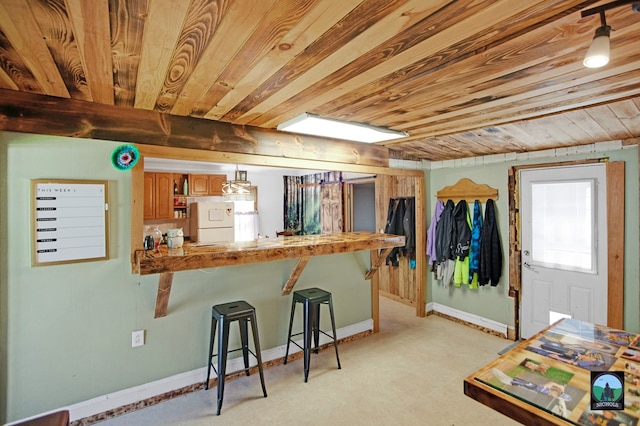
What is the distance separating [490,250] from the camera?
12.7ft

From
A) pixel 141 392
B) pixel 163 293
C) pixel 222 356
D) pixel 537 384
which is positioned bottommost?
pixel 141 392

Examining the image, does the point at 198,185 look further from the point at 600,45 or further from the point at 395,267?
the point at 600,45

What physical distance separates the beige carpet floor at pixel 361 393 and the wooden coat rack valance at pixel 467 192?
1.70m

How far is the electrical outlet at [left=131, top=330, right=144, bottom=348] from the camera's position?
8.18 feet

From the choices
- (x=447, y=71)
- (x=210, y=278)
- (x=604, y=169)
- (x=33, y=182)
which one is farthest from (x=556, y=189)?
(x=33, y=182)

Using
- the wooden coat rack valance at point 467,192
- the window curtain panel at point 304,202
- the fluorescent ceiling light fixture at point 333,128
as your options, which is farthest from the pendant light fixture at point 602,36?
the window curtain panel at point 304,202

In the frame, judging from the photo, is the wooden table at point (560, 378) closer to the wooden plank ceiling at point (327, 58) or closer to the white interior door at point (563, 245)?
the wooden plank ceiling at point (327, 58)

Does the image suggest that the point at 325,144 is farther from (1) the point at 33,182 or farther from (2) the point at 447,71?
(1) the point at 33,182

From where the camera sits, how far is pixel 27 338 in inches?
84.4

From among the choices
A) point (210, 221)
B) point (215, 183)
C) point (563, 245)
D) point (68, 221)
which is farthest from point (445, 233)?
point (215, 183)

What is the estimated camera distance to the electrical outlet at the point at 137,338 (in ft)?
8.18

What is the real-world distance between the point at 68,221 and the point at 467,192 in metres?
4.12

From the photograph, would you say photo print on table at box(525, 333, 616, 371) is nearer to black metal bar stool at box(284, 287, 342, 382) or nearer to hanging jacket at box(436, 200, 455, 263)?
black metal bar stool at box(284, 287, 342, 382)

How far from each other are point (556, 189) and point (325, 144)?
249cm
